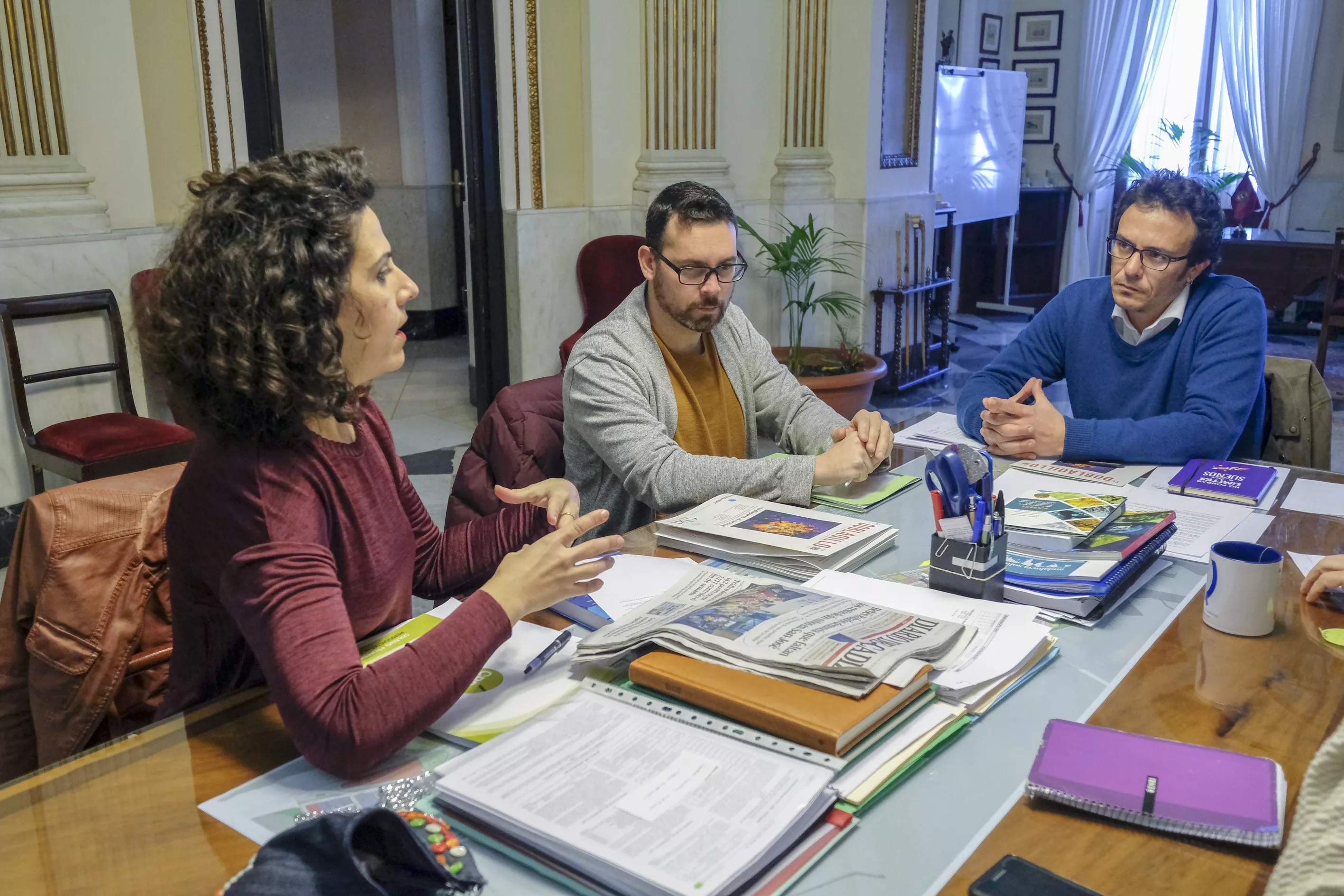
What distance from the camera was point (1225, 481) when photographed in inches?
74.6

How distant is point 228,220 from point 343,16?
617cm

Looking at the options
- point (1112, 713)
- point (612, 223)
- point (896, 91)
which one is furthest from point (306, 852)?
point (896, 91)

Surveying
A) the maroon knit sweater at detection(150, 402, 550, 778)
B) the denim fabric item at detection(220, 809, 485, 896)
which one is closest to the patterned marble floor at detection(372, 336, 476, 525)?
the maroon knit sweater at detection(150, 402, 550, 778)

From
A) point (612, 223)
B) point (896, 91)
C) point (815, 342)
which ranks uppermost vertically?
point (896, 91)

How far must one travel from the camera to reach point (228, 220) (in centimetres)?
115

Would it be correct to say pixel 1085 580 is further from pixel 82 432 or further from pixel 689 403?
pixel 82 432

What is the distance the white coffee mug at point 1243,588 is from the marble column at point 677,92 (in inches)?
142

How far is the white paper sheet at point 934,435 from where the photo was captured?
2.19 meters

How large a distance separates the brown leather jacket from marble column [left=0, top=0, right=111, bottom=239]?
2.74 metres

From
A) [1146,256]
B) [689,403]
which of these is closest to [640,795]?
[689,403]

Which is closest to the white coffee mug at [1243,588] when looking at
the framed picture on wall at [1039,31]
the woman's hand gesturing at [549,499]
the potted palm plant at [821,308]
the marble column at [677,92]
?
the woman's hand gesturing at [549,499]

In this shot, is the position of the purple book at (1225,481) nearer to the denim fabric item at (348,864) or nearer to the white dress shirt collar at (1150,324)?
the white dress shirt collar at (1150,324)

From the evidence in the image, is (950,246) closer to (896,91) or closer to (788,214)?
(896,91)

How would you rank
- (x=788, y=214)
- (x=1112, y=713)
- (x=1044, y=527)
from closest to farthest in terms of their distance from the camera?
(x=1112, y=713), (x=1044, y=527), (x=788, y=214)
